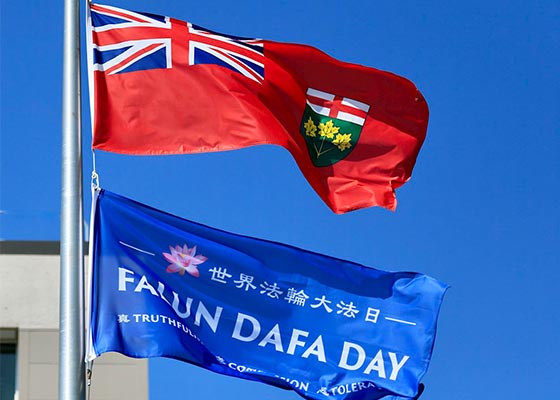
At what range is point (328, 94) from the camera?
11.9m

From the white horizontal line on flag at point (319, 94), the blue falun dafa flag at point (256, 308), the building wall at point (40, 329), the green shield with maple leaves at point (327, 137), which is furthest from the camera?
the building wall at point (40, 329)

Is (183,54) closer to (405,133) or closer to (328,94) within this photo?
(328,94)

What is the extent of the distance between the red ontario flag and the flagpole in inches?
28.0

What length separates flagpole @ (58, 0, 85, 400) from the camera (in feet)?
28.2

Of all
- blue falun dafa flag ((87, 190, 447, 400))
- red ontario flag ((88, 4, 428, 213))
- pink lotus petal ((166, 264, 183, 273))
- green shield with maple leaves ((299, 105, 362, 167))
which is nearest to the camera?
blue falun dafa flag ((87, 190, 447, 400))

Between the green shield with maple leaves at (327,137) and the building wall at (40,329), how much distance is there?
2.88m

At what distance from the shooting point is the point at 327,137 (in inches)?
461

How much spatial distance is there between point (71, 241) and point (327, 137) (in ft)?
11.8


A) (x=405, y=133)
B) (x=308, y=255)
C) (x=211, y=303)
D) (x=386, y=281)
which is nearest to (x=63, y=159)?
(x=211, y=303)

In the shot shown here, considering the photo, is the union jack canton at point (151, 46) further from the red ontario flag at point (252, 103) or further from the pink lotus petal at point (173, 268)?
the pink lotus petal at point (173, 268)

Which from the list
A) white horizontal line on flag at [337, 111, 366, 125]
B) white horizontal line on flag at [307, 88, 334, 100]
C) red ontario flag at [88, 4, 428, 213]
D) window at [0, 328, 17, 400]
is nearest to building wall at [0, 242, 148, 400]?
window at [0, 328, 17, 400]

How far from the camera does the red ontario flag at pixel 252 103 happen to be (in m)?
10.5

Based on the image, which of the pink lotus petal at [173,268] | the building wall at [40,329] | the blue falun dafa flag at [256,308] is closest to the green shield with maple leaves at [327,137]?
the blue falun dafa flag at [256,308]

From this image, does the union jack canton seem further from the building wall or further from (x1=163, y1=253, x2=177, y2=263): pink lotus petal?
the building wall
